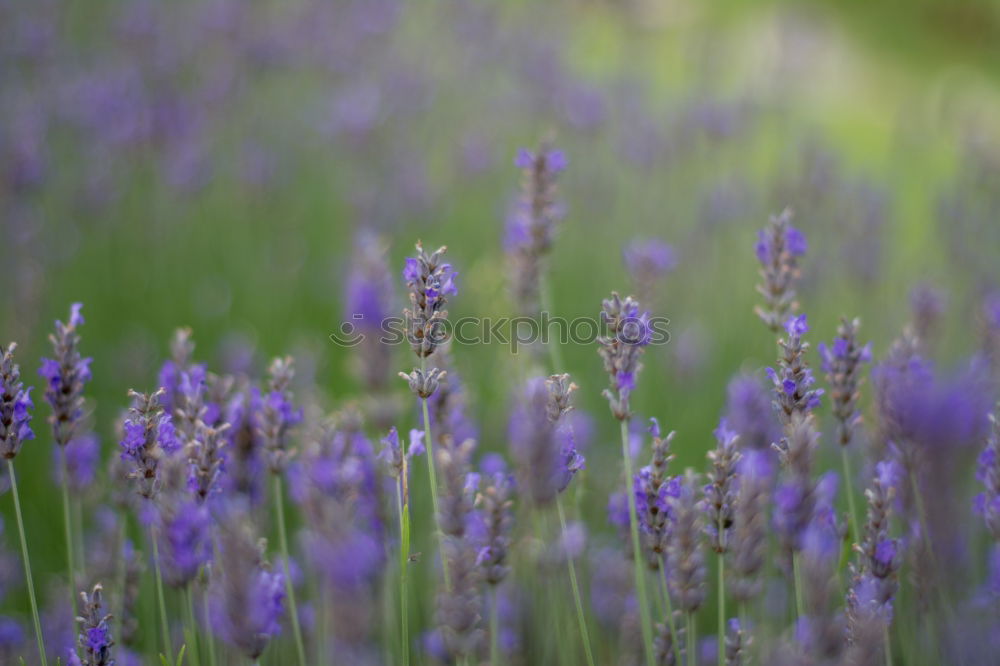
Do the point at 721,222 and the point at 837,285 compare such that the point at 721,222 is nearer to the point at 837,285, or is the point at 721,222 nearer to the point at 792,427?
the point at 837,285

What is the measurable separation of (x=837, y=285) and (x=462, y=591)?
4443 mm

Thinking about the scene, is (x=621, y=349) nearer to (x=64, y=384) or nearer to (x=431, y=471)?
(x=431, y=471)

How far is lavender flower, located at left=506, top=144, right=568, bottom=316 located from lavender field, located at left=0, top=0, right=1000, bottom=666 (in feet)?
0.04

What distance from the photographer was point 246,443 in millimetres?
1844

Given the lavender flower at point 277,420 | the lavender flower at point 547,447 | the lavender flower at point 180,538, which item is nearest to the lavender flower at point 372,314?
the lavender flower at point 277,420

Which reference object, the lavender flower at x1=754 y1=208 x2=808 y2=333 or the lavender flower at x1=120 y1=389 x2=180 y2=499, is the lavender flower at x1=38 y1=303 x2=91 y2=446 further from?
the lavender flower at x1=754 y1=208 x2=808 y2=333

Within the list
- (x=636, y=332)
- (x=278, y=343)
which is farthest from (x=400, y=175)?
(x=636, y=332)

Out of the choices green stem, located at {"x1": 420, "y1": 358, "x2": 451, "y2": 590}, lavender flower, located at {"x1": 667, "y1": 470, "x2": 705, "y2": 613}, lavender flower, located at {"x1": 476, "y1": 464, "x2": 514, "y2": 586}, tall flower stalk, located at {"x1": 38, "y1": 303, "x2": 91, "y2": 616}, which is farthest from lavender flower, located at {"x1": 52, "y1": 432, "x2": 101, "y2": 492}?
lavender flower, located at {"x1": 667, "y1": 470, "x2": 705, "y2": 613}

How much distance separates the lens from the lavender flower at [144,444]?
1402 mm

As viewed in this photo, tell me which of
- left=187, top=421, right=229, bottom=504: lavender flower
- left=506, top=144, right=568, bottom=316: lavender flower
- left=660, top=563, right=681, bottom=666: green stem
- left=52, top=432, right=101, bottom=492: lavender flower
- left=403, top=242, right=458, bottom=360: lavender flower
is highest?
left=506, top=144, right=568, bottom=316: lavender flower

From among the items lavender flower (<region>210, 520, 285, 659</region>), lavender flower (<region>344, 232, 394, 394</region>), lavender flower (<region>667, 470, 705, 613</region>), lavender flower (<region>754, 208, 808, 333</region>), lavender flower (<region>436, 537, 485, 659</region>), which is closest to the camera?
lavender flower (<region>210, 520, 285, 659</region>)

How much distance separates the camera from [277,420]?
1620 millimetres

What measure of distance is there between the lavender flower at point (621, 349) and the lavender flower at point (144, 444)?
0.77 metres

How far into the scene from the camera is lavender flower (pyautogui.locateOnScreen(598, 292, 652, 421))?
58.4 inches
